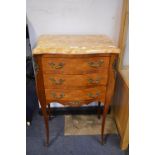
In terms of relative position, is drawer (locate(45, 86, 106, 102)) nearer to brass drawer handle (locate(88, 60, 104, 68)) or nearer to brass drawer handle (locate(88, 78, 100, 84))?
brass drawer handle (locate(88, 78, 100, 84))

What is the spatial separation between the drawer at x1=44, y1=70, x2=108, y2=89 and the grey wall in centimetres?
50

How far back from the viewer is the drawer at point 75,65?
3.41ft

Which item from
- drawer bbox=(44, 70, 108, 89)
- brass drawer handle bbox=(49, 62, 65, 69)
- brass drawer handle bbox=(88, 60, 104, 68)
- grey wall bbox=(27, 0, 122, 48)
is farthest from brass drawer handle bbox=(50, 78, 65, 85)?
grey wall bbox=(27, 0, 122, 48)

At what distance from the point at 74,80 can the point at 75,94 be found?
126mm

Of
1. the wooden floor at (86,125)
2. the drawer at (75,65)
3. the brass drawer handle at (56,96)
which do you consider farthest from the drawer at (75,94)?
the wooden floor at (86,125)

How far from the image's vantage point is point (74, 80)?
111 cm

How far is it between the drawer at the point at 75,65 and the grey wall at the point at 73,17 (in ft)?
1.51

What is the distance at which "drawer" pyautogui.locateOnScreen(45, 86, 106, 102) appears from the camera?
116 cm

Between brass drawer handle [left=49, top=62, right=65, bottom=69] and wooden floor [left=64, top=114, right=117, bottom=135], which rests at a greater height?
brass drawer handle [left=49, top=62, right=65, bottom=69]

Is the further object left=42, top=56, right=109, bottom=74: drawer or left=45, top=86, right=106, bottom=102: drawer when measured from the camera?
left=45, top=86, right=106, bottom=102: drawer

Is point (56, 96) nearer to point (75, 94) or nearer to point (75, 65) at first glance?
point (75, 94)

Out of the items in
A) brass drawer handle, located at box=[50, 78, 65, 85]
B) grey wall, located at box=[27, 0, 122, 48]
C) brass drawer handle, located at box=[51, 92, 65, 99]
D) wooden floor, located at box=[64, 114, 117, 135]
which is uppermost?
grey wall, located at box=[27, 0, 122, 48]
